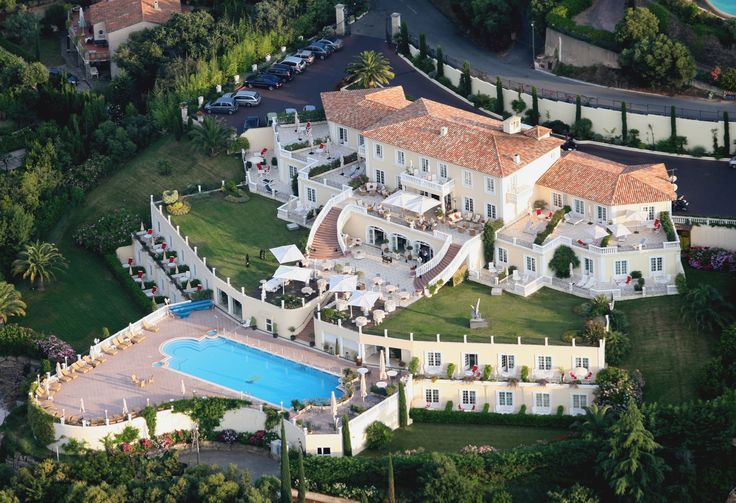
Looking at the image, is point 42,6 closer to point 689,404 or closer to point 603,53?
point 603,53

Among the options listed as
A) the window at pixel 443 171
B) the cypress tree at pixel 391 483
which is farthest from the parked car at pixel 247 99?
the cypress tree at pixel 391 483

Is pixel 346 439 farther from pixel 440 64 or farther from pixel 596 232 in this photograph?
pixel 440 64

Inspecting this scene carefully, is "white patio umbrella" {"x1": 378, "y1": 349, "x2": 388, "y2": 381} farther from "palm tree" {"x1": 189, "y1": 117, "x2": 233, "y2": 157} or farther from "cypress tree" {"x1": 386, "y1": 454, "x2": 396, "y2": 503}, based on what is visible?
"palm tree" {"x1": 189, "y1": 117, "x2": 233, "y2": 157}

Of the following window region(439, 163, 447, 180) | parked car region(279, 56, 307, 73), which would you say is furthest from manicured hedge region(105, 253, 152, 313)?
parked car region(279, 56, 307, 73)

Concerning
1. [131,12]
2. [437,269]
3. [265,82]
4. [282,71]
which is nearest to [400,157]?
[437,269]

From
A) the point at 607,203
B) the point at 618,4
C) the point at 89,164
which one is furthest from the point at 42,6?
the point at 607,203

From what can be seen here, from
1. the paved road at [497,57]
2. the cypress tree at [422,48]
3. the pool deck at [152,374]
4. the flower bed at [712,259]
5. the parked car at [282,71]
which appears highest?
the cypress tree at [422,48]

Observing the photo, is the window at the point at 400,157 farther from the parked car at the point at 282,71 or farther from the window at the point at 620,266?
the parked car at the point at 282,71
